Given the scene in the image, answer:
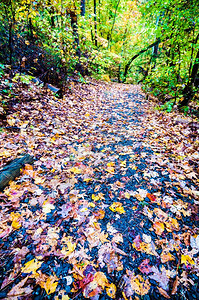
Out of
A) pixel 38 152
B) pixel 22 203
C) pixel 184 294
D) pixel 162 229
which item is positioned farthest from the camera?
pixel 38 152

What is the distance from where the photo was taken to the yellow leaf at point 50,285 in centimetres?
132

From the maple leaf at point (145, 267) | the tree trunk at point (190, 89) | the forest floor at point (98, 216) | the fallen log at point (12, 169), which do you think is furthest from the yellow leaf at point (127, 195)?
the tree trunk at point (190, 89)

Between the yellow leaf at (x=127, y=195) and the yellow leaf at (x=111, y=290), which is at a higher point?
the yellow leaf at (x=127, y=195)

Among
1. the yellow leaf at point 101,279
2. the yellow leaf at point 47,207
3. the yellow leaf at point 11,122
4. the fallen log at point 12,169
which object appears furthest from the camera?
the yellow leaf at point 11,122

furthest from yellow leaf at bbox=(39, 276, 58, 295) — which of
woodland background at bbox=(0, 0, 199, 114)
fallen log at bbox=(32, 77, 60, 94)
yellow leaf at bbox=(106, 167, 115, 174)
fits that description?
fallen log at bbox=(32, 77, 60, 94)

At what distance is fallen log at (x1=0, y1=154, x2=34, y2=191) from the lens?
2.21 meters

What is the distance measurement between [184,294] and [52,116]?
4686 mm

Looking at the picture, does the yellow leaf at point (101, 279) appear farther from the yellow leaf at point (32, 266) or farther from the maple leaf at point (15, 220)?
the maple leaf at point (15, 220)

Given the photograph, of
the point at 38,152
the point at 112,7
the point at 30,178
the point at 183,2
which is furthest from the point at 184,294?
the point at 112,7

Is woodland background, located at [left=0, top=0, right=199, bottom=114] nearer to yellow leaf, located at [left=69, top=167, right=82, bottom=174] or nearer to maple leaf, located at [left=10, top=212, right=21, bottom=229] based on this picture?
yellow leaf, located at [left=69, top=167, right=82, bottom=174]

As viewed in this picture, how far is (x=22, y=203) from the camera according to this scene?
2061mm

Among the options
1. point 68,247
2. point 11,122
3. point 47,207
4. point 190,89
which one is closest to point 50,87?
point 11,122

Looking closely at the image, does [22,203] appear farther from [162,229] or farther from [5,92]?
[5,92]

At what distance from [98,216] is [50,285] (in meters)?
0.87
